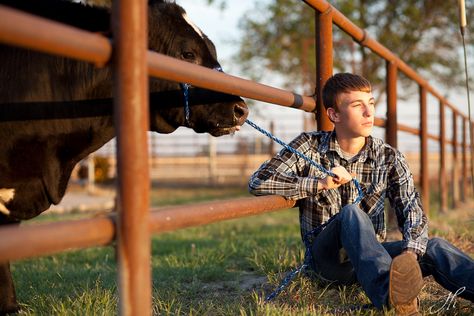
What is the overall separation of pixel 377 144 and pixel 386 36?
568 inches

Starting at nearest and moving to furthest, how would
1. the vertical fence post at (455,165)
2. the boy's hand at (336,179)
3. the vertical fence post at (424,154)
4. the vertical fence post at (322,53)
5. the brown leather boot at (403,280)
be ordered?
1. the brown leather boot at (403,280)
2. the boy's hand at (336,179)
3. the vertical fence post at (322,53)
4. the vertical fence post at (424,154)
5. the vertical fence post at (455,165)

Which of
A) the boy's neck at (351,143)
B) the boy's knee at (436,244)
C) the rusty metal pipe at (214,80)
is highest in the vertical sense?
the rusty metal pipe at (214,80)

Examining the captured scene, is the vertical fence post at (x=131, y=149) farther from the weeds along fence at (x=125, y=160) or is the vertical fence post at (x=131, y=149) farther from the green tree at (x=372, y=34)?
the green tree at (x=372, y=34)

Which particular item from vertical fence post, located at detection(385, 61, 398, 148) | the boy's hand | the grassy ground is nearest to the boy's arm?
the boy's hand

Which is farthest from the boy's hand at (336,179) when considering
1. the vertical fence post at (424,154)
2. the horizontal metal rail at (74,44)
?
the vertical fence post at (424,154)

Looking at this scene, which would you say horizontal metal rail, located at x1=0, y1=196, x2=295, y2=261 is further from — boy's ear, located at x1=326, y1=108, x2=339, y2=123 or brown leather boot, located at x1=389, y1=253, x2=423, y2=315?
boy's ear, located at x1=326, y1=108, x2=339, y2=123

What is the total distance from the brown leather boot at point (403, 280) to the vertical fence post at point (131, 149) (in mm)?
941

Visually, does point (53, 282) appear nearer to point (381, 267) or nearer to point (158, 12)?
point (158, 12)

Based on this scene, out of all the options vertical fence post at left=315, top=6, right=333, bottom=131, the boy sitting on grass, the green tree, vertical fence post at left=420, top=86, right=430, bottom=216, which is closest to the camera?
the boy sitting on grass

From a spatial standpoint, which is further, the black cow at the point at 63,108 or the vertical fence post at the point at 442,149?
the vertical fence post at the point at 442,149

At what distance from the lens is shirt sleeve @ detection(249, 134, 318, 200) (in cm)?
272

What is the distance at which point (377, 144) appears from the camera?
2.90 m

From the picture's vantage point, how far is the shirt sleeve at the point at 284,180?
8.91 feet

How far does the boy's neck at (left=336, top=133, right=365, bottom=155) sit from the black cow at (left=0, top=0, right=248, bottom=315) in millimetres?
445
